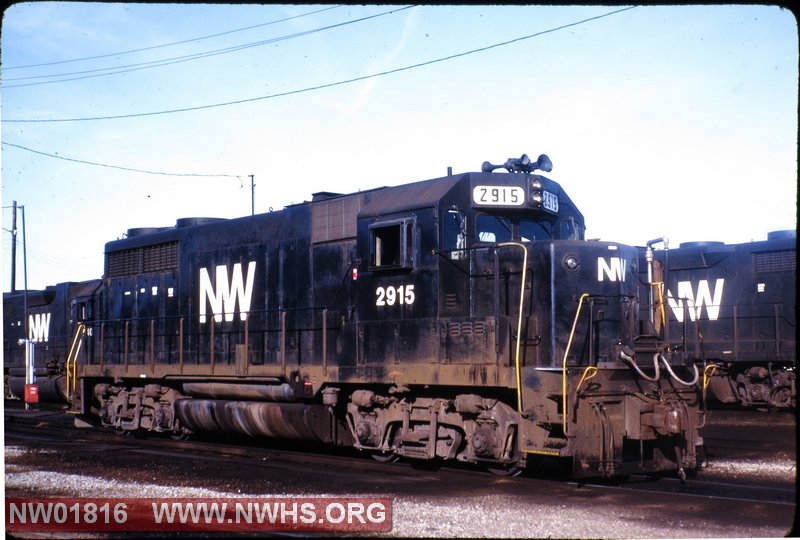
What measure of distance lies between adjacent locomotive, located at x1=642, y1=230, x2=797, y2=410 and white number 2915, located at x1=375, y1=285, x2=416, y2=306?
8.79m

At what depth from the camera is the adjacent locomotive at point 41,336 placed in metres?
23.8

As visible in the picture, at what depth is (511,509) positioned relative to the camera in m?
7.98

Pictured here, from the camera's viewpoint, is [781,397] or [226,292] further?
[781,397]

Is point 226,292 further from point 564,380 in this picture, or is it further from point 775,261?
point 775,261

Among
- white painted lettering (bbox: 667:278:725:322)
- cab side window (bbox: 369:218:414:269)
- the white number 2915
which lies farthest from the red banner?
white painted lettering (bbox: 667:278:725:322)

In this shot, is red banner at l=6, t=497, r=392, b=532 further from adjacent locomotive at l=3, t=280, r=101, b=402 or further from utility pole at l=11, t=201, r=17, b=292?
utility pole at l=11, t=201, r=17, b=292

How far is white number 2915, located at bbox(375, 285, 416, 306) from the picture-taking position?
34.7 feet

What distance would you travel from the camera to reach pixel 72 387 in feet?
56.5

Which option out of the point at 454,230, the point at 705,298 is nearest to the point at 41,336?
the point at 705,298

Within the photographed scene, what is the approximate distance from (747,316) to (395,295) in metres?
11.0

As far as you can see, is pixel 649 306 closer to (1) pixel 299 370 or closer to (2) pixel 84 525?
(1) pixel 299 370

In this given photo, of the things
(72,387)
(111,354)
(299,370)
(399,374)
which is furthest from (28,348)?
(399,374)

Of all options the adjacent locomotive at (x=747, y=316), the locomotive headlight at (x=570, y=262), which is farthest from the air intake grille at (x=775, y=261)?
the locomotive headlight at (x=570, y=262)

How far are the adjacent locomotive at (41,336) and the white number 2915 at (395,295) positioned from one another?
1442 cm
